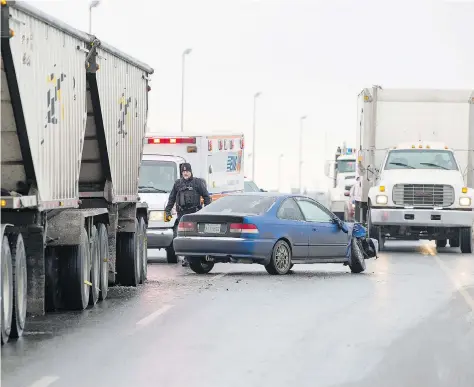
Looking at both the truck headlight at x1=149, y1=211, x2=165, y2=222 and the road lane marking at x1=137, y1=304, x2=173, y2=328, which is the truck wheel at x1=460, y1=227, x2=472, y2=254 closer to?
the truck headlight at x1=149, y1=211, x2=165, y2=222

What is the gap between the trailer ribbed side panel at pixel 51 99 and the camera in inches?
524

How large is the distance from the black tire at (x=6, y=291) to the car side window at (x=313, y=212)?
36.5 feet

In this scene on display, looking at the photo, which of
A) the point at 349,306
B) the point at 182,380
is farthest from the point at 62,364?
the point at 349,306

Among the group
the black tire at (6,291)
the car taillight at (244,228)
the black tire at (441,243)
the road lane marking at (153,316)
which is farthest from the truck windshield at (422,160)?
the black tire at (6,291)

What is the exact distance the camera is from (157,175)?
1108 inches

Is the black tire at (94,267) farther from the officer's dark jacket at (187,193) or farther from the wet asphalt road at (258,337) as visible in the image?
the officer's dark jacket at (187,193)

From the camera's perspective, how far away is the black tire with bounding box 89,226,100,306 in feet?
56.1

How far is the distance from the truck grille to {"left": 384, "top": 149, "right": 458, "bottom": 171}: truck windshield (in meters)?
1.06

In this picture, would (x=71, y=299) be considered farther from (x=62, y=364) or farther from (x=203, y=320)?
(x=62, y=364)

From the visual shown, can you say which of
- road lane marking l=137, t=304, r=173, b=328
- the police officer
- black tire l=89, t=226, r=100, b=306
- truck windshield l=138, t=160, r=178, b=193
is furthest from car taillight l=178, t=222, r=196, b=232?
road lane marking l=137, t=304, r=173, b=328

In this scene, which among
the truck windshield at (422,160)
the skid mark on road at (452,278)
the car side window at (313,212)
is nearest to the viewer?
the skid mark on road at (452,278)

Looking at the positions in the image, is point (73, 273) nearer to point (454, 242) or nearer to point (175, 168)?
point (175, 168)

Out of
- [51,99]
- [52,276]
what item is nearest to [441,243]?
[52,276]

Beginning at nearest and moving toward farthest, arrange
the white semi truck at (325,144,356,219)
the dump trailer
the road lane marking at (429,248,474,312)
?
the dump trailer → the road lane marking at (429,248,474,312) → the white semi truck at (325,144,356,219)
